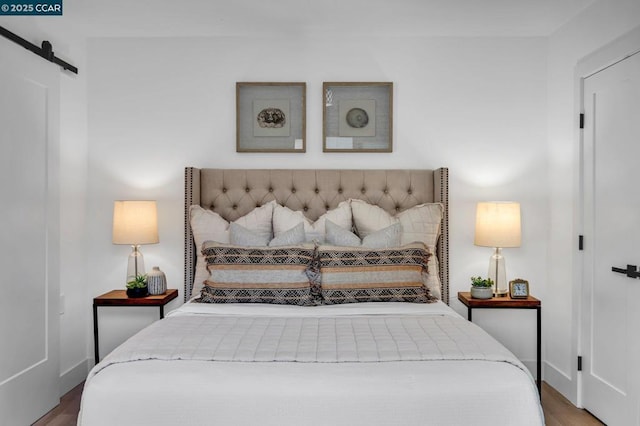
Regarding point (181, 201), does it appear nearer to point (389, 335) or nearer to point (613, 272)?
point (389, 335)

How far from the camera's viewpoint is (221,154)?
11.5ft

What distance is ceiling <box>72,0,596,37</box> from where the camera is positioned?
294cm

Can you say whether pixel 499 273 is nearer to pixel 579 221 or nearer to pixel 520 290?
pixel 520 290

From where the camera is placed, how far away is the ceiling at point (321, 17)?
116 inches

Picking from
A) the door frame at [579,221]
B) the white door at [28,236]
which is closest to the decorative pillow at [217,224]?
the white door at [28,236]

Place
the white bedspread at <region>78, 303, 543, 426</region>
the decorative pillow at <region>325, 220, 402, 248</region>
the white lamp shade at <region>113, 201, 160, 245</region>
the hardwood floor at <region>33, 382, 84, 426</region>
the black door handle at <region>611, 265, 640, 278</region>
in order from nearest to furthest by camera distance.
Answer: the white bedspread at <region>78, 303, 543, 426</region>, the black door handle at <region>611, 265, 640, 278</region>, the hardwood floor at <region>33, 382, 84, 426</region>, the decorative pillow at <region>325, 220, 402, 248</region>, the white lamp shade at <region>113, 201, 160, 245</region>

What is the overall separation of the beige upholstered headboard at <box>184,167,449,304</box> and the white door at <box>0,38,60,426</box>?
1.01 m

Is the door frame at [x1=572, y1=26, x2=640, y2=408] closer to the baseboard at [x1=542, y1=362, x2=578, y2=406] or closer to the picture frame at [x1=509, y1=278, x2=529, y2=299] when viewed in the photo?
the baseboard at [x1=542, y1=362, x2=578, y2=406]

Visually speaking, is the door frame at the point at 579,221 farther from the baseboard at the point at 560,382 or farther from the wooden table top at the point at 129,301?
the wooden table top at the point at 129,301

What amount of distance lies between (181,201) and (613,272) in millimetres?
2945

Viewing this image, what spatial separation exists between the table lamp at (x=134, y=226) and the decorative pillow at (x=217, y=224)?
0.28m

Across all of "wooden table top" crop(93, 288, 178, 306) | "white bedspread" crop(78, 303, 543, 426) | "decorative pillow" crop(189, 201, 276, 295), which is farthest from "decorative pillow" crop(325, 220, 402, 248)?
"wooden table top" crop(93, 288, 178, 306)

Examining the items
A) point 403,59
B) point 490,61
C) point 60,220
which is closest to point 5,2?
point 60,220

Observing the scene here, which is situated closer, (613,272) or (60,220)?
(613,272)
